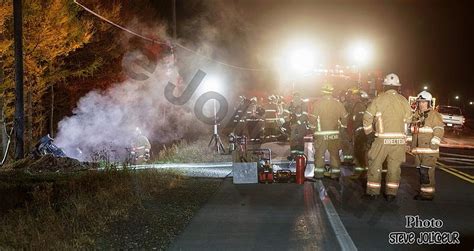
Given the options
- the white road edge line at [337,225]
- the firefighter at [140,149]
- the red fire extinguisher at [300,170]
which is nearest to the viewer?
the white road edge line at [337,225]

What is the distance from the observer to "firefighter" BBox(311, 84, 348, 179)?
10008mm

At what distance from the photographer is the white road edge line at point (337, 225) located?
571 cm

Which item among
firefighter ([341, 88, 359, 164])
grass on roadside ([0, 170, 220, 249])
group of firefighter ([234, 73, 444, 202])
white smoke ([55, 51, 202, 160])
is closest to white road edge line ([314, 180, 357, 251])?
group of firefighter ([234, 73, 444, 202])

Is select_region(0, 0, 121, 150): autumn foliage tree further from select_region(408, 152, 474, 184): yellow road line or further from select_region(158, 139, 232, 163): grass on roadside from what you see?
select_region(408, 152, 474, 184): yellow road line

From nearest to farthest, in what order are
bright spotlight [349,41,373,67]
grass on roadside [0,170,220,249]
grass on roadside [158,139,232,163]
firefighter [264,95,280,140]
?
1. grass on roadside [0,170,220,249]
2. grass on roadside [158,139,232,163]
3. bright spotlight [349,41,373,67]
4. firefighter [264,95,280,140]

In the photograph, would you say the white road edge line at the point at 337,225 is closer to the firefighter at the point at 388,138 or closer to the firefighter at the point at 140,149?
the firefighter at the point at 388,138

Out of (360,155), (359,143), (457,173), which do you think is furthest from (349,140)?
(457,173)

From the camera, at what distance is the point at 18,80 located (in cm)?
1366

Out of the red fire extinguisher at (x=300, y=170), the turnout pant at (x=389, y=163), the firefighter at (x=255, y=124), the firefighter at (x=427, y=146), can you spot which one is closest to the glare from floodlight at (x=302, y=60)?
the firefighter at (x=255, y=124)

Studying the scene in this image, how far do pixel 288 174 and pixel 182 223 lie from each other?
366 cm

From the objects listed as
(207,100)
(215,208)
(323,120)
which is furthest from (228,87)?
(215,208)

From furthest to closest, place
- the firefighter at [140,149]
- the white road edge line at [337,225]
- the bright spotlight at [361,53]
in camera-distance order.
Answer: the bright spotlight at [361,53]
the firefighter at [140,149]
the white road edge line at [337,225]

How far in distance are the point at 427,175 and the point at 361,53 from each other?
999 cm

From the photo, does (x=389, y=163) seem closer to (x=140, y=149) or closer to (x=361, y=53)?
(x=140, y=149)
